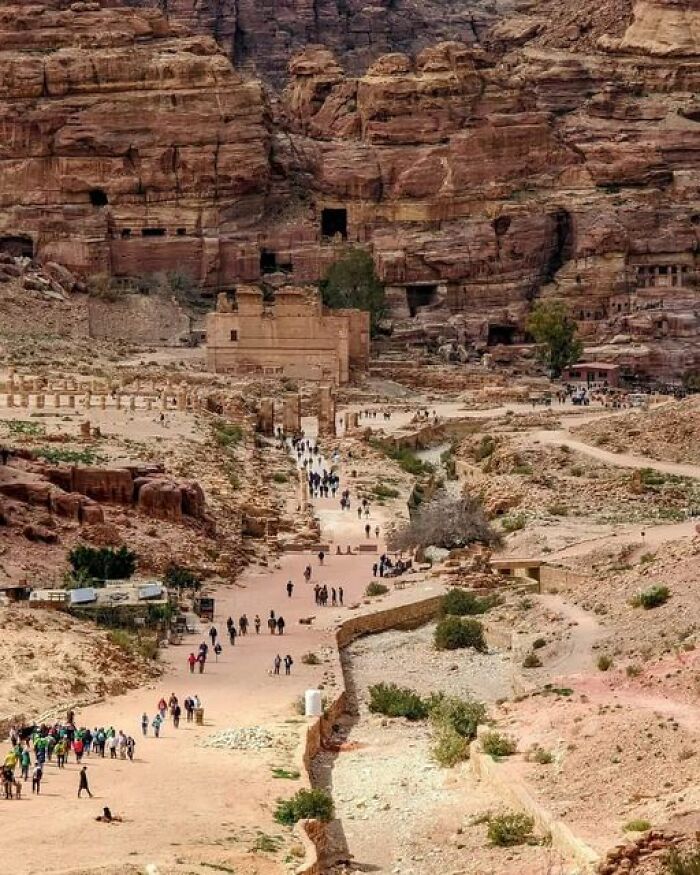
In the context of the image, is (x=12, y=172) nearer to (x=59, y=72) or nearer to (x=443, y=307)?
(x=59, y=72)

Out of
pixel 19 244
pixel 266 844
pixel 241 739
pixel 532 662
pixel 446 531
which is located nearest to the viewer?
pixel 266 844

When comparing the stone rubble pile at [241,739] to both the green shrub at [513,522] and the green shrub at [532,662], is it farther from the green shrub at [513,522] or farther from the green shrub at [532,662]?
the green shrub at [513,522]

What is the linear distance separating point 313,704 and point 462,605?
13332 millimetres

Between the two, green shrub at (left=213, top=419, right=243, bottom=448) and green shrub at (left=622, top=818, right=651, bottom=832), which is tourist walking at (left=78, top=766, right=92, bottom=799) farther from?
green shrub at (left=213, top=419, right=243, bottom=448)

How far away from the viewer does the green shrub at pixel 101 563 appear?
60750mm

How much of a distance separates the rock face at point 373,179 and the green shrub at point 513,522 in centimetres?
5470

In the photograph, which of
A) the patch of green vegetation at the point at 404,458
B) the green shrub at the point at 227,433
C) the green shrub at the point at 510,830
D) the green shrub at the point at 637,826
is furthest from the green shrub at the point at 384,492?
the green shrub at the point at 637,826

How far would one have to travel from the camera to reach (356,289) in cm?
13362

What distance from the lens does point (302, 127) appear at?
15088 cm

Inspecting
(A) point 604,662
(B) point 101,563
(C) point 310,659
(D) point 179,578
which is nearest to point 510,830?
(A) point 604,662

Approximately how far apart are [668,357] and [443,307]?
555 inches

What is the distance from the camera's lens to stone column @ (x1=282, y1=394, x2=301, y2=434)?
342 ft

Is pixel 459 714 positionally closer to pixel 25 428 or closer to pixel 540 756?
pixel 540 756

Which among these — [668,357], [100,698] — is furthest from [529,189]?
[100,698]
